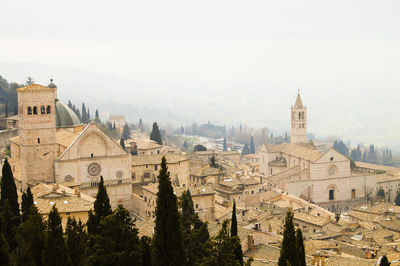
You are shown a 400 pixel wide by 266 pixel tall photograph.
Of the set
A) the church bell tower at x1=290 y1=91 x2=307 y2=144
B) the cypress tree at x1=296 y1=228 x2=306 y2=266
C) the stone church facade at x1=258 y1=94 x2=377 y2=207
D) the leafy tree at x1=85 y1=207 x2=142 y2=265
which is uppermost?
the church bell tower at x1=290 y1=91 x2=307 y2=144

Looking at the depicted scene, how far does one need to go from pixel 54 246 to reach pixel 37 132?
25.6 meters

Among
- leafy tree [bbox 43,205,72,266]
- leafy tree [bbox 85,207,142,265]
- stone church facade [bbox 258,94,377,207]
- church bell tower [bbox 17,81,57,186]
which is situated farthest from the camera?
stone church facade [bbox 258,94,377,207]

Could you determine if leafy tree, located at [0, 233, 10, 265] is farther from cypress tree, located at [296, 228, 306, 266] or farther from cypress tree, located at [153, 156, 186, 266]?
cypress tree, located at [296, 228, 306, 266]

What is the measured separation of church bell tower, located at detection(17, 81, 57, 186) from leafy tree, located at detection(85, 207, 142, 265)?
24.8 metres

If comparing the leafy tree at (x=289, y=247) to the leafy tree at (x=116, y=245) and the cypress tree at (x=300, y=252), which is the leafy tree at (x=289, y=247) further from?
the leafy tree at (x=116, y=245)

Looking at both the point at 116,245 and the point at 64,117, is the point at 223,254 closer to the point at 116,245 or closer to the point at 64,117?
the point at 116,245

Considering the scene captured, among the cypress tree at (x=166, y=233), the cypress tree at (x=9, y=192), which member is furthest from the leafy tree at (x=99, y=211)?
the cypress tree at (x=9, y=192)

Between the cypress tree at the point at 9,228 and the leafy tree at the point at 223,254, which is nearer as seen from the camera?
the leafy tree at the point at 223,254

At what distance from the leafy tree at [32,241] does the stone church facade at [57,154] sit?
835 inches

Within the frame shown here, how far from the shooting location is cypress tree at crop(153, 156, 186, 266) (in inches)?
648

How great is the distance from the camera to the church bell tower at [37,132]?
40.6 meters

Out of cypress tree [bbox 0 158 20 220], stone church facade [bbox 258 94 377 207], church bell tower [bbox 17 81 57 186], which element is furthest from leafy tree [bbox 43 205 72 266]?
stone church facade [bbox 258 94 377 207]

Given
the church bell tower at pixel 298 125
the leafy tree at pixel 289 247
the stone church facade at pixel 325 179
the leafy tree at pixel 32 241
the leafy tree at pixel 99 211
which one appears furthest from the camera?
the church bell tower at pixel 298 125

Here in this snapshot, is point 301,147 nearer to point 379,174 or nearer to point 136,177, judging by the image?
point 379,174
